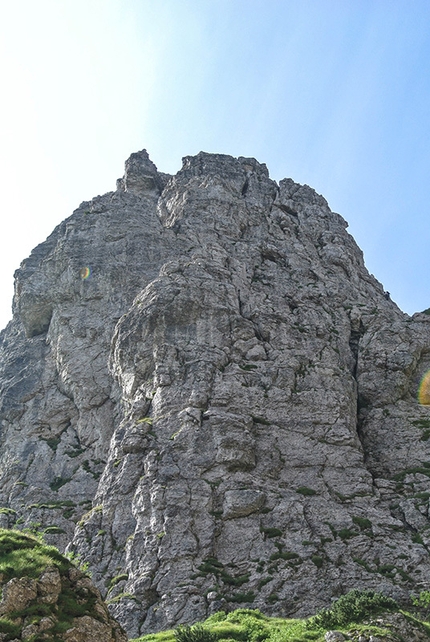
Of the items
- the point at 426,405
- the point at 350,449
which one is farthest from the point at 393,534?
the point at 426,405

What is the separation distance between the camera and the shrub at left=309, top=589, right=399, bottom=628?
28.6 m

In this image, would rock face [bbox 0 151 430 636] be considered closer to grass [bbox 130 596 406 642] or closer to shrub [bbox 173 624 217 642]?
grass [bbox 130 596 406 642]

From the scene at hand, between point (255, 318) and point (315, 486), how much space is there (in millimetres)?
22001

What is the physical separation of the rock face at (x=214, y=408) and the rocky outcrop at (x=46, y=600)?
17234 millimetres

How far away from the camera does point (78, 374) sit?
71.1 meters

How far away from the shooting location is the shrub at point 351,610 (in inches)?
1126

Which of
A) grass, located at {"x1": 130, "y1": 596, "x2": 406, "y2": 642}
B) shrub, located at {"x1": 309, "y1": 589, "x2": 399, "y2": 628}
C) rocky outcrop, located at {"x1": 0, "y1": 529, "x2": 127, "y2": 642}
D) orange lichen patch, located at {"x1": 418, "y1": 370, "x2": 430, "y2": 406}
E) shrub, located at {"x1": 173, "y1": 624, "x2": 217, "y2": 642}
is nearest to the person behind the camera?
rocky outcrop, located at {"x1": 0, "y1": 529, "x2": 127, "y2": 642}

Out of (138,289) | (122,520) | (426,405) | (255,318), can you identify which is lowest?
(122,520)

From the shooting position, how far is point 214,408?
5147cm

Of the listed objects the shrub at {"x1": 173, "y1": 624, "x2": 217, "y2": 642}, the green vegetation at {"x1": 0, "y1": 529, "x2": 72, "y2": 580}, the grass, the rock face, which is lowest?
the shrub at {"x1": 173, "y1": 624, "x2": 217, "y2": 642}

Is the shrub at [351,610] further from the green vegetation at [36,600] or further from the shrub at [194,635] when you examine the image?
the green vegetation at [36,600]

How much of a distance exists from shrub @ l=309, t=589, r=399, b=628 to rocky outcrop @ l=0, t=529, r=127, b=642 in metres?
12.2

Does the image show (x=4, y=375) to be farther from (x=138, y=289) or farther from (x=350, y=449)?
(x=350, y=449)

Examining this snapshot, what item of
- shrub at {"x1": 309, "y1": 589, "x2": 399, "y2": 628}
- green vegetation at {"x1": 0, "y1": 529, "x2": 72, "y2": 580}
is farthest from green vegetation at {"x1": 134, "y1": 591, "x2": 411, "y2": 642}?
green vegetation at {"x1": 0, "y1": 529, "x2": 72, "y2": 580}
